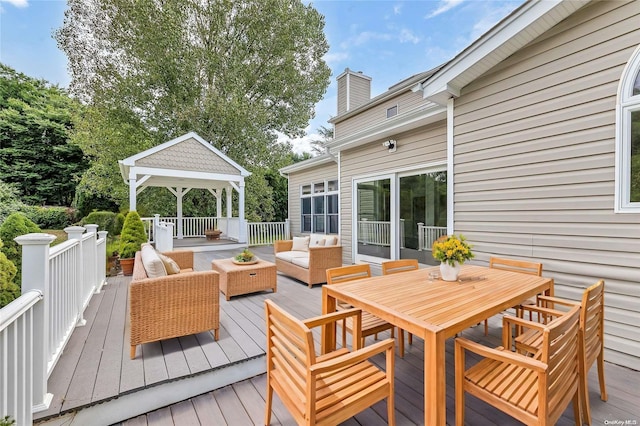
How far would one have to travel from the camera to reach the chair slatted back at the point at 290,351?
4.66ft

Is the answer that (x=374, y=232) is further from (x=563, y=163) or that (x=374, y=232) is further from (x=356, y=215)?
(x=563, y=163)

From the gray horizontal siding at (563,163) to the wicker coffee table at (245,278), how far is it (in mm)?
3173

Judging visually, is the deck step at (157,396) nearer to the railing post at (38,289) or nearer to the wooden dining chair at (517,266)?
the railing post at (38,289)

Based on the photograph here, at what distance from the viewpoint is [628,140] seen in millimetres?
2641

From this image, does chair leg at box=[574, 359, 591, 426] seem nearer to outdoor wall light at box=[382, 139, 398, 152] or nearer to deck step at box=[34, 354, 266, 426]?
deck step at box=[34, 354, 266, 426]

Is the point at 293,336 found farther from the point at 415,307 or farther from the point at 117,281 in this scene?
the point at 117,281

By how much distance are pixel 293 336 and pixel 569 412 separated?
6.99 feet

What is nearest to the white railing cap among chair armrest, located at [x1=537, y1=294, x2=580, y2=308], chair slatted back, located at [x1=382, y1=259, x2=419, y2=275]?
chair slatted back, located at [x1=382, y1=259, x2=419, y2=275]

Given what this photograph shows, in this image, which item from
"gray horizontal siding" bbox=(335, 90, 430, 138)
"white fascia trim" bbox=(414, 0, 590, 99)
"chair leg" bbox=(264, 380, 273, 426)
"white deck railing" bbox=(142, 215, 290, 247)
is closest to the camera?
"chair leg" bbox=(264, 380, 273, 426)

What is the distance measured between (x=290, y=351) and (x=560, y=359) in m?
1.45

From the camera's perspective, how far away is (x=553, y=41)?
124 inches

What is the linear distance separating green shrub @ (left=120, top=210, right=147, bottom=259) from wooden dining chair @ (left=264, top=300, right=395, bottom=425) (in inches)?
222

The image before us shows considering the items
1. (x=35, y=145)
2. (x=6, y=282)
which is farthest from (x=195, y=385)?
(x=35, y=145)

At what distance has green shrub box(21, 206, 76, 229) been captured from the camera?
1422cm
